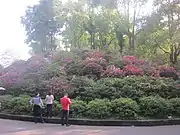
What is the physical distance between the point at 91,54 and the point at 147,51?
1274cm

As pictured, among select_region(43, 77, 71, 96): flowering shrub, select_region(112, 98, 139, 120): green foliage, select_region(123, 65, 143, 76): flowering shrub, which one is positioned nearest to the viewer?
select_region(112, 98, 139, 120): green foliage

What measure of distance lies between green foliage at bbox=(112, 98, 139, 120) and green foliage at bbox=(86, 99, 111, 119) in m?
0.35

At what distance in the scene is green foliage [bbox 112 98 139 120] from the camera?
671 inches

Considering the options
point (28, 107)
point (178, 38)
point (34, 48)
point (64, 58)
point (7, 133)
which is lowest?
point (7, 133)

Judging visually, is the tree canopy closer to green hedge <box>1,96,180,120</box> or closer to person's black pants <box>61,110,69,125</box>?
green hedge <box>1,96,180,120</box>

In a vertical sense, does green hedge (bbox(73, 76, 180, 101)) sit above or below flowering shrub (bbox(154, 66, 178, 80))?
below

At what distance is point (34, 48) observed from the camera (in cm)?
5503

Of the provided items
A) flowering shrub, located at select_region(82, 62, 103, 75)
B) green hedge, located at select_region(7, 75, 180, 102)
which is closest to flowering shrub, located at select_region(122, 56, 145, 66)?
flowering shrub, located at select_region(82, 62, 103, 75)

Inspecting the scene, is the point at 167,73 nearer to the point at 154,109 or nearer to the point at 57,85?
the point at 154,109

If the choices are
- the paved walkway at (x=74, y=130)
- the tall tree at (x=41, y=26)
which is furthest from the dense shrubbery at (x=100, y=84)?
the tall tree at (x=41, y=26)

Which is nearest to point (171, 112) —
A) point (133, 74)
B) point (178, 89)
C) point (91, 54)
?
point (178, 89)

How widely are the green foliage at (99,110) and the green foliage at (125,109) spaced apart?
13.8 inches

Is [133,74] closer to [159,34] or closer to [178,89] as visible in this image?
[178,89]

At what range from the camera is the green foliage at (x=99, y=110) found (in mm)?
17188
